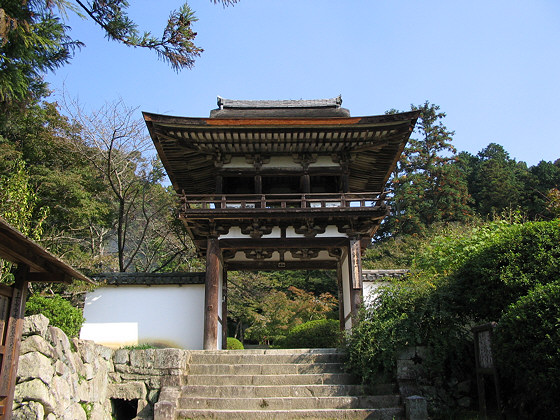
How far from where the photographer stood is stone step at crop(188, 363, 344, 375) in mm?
9312

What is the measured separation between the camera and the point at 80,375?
25.6 ft

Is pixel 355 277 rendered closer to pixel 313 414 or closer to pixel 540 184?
pixel 313 414

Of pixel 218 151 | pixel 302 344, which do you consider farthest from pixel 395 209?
pixel 218 151

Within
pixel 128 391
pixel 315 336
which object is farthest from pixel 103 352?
pixel 315 336

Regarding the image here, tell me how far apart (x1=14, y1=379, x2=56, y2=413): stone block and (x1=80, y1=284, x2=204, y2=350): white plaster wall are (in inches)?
245

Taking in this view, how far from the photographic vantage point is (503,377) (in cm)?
748

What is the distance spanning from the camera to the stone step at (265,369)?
30.6 ft

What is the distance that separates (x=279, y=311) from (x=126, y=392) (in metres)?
15.3

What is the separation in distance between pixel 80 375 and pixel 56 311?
2.37 meters

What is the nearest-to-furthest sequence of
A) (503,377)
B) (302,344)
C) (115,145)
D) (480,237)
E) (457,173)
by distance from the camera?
(503,377)
(480,237)
(302,344)
(115,145)
(457,173)

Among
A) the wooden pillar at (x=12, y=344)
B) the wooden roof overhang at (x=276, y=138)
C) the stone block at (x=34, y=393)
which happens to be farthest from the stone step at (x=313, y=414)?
the wooden roof overhang at (x=276, y=138)

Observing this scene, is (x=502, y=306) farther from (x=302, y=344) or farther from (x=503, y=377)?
(x=302, y=344)

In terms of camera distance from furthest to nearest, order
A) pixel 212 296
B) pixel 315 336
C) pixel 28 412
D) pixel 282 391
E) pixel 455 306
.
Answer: pixel 315 336 → pixel 212 296 → pixel 455 306 → pixel 282 391 → pixel 28 412

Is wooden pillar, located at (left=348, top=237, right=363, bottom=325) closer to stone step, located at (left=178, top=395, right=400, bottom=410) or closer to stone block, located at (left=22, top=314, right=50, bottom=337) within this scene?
stone step, located at (left=178, top=395, right=400, bottom=410)
